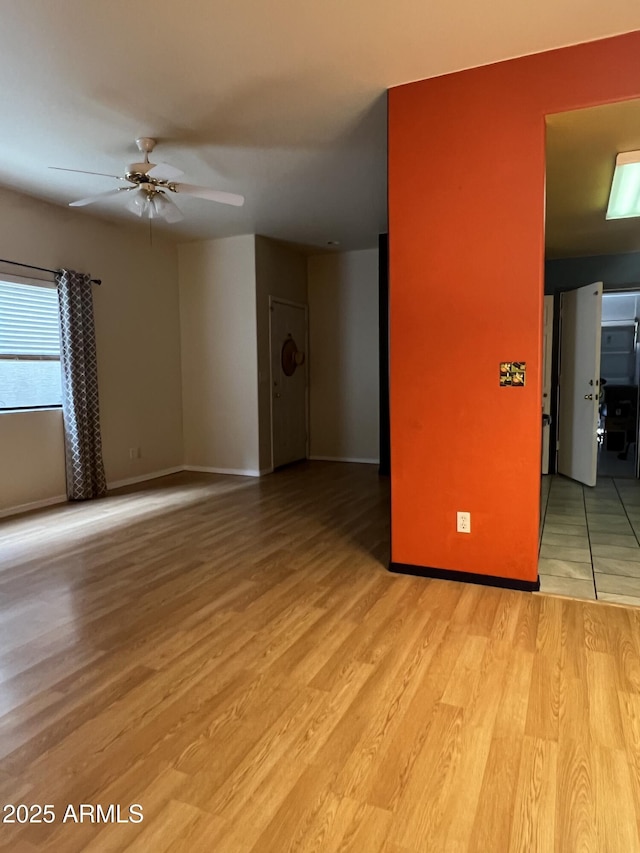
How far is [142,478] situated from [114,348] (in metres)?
1.45

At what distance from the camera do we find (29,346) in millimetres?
4613

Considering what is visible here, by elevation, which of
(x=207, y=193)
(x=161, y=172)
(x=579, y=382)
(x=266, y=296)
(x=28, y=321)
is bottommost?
(x=579, y=382)

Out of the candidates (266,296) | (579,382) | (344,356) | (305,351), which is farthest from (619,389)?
(266,296)

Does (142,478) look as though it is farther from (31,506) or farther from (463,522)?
(463,522)

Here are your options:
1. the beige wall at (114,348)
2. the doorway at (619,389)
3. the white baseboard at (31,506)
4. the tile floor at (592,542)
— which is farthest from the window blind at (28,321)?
the doorway at (619,389)

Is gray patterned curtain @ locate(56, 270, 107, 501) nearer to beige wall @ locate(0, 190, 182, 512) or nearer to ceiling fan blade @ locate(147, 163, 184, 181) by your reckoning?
beige wall @ locate(0, 190, 182, 512)

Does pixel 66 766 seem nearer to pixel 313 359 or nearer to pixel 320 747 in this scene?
pixel 320 747

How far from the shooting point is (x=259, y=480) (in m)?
5.80

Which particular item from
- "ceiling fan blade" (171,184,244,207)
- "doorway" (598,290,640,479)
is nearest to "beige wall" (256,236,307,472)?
"ceiling fan blade" (171,184,244,207)

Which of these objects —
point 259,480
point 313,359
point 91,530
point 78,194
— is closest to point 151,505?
point 91,530

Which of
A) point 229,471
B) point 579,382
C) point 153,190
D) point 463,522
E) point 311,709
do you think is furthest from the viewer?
point 229,471

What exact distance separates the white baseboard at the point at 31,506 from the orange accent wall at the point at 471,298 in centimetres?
341

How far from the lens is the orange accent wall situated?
2607 millimetres

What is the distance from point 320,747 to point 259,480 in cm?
425
